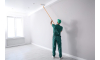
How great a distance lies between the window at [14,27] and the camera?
5.14m

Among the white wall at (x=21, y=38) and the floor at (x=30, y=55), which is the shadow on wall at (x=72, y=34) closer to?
the floor at (x=30, y=55)

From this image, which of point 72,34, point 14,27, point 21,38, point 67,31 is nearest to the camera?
point 72,34

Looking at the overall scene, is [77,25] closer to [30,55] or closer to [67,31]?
[67,31]

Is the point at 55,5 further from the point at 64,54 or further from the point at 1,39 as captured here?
the point at 1,39

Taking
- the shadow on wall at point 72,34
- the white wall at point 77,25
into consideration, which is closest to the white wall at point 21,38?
the white wall at point 77,25

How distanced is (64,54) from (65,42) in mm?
494

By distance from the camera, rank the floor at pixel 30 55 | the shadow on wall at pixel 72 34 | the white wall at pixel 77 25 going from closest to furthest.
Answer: the white wall at pixel 77 25, the shadow on wall at pixel 72 34, the floor at pixel 30 55

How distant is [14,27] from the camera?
5266 mm

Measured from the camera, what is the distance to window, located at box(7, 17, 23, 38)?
5.14 metres

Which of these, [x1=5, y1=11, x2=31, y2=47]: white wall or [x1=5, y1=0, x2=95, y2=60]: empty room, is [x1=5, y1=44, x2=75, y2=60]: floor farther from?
[x1=5, y1=11, x2=31, y2=47]: white wall

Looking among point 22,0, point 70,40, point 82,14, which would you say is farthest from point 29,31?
point 82,14

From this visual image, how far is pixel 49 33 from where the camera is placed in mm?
3848

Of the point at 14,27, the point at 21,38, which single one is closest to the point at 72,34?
the point at 21,38

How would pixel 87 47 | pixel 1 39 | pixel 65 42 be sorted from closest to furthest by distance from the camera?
pixel 1 39
pixel 87 47
pixel 65 42
